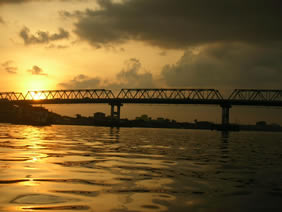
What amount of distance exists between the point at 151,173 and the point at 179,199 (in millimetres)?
4736

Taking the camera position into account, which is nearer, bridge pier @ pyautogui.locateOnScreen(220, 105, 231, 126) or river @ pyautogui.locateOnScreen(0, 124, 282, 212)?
river @ pyautogui.locateOnScreen(0, 124, 282, 212)

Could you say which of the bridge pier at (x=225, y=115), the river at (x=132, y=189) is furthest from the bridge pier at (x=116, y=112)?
the river at (x=132, y=189)

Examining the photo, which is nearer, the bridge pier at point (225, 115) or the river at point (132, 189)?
the river at point (132, 189)

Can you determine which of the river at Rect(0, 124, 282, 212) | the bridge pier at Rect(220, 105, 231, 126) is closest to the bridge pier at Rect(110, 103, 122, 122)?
the bridge pier at Rect(220, 105, 231, 126)

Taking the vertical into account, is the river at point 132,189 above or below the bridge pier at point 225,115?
below

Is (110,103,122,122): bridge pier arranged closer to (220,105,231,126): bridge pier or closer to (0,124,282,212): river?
(220,105,231,126): bridge pier

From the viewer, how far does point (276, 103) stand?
16688cm

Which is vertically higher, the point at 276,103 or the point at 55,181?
the point at 276,103

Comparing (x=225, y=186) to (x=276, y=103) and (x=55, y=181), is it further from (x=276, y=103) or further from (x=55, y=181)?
(x=276, y=103)

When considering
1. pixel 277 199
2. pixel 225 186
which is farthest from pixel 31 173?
pixel 277 199

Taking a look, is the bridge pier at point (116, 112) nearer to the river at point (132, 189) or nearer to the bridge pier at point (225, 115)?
the bridge pier at point (225, 115)

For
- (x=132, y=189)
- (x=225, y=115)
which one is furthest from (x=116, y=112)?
(x=132, y=189)

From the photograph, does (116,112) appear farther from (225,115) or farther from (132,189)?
(132,189)

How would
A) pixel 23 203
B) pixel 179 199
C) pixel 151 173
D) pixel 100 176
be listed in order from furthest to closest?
pixel 151 173, pixel 100 176, pixel 179 199, pixel 23 203
